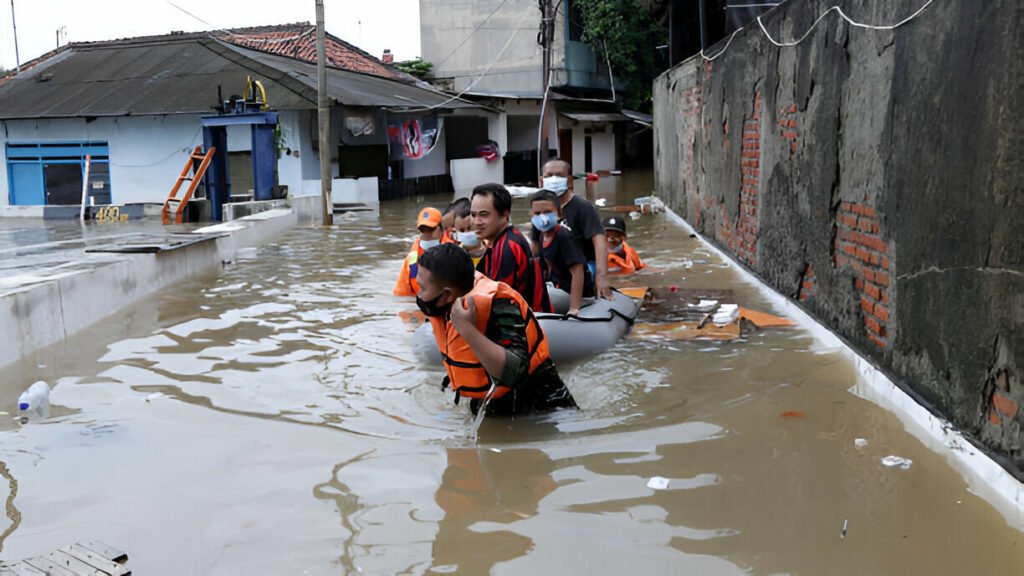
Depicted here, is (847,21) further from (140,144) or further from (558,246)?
(140,144)

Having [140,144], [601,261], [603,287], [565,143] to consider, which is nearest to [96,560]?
[601,261]

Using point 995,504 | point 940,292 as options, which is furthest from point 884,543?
point 940,292

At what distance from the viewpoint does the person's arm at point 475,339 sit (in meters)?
4.38

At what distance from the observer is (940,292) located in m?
4.59

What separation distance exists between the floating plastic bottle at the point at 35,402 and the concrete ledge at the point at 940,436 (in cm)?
475

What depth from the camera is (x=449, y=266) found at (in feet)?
14.7

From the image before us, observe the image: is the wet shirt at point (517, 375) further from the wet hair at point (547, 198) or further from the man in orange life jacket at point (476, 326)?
the wet hair at point (547, 198)

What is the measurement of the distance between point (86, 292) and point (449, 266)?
496cm

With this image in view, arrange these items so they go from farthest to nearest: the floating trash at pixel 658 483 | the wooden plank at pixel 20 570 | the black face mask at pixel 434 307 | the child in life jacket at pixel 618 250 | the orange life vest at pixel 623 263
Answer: the orange life vest at pixel 623 263 → the child in life jacket at pixel 618 250 → the black face mask at pixel 434 307 → the floating trash at pixel 658 483 → the wooden plank at pixel 20 570

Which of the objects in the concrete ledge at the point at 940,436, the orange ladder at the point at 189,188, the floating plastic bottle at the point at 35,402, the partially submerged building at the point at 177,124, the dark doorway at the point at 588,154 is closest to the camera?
the concrete ledge at the point at 940,436

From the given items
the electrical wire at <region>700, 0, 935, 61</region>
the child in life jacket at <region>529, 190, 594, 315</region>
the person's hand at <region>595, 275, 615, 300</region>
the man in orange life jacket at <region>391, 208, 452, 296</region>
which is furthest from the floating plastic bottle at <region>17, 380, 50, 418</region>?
the electrical wire at <region>700, 0, 935, 61</region>

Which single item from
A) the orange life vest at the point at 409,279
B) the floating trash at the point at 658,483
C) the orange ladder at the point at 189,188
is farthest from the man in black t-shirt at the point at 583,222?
the orange ladder at the point at 189,188

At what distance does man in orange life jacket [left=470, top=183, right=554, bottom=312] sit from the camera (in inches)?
222

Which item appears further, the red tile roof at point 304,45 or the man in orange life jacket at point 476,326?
the red tile roof at point 304,45
